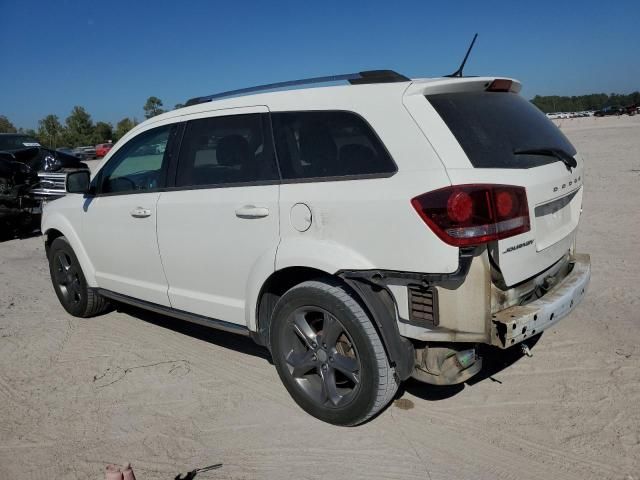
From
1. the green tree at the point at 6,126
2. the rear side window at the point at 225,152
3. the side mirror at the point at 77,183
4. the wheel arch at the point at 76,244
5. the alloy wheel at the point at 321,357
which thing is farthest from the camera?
the green tree at the point at 6,126

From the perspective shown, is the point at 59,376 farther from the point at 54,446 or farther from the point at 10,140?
the point at 10,140

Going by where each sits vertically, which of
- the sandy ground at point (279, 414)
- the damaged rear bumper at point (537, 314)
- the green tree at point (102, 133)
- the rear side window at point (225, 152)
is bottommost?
the sandy ground at point (279, 414)

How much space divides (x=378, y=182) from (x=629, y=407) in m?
2.04

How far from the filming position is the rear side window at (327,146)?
2979 mm

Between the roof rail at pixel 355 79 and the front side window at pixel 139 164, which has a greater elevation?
the roof rail at pixel 355 79

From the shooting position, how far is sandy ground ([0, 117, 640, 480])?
294 centimetres

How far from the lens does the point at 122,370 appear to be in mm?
4281

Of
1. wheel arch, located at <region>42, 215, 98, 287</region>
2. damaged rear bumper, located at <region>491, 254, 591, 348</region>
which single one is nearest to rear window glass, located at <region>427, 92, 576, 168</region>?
damaged rear bumper, located at <region>491, 254, 591, 348</region>

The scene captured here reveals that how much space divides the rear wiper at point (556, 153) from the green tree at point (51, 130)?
8870 cm

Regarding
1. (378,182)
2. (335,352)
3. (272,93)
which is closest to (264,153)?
(272,93)

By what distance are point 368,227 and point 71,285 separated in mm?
3835

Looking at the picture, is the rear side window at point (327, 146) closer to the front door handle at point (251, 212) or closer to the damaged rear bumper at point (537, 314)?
the front door handle at point (251, 212)

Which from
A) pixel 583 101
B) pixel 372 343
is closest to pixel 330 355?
pixel 372 343

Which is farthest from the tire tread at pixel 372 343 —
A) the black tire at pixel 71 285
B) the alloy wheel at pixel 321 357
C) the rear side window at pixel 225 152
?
the black tire at pixel 71 285
